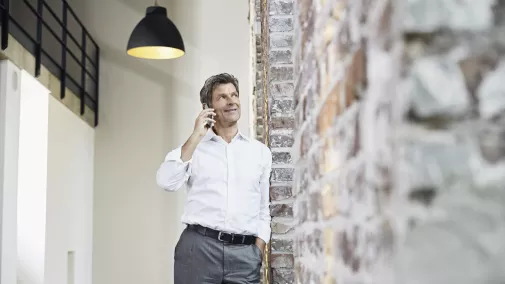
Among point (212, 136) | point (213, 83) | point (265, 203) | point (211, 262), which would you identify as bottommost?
point (211, 262)

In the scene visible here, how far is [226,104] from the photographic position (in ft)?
10.3

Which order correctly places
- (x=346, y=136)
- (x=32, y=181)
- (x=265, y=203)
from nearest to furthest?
(x=346, y=136) → (x=265, y=203) → (x=32, y=181)

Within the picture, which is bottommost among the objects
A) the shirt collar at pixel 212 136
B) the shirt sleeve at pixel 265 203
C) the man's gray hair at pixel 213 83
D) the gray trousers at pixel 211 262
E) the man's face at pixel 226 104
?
the gray trousers at pixel 211 262

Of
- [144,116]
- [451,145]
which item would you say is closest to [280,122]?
[451,145]

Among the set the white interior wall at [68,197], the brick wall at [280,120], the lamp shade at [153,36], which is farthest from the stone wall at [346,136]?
the white interior wall at [68,197]

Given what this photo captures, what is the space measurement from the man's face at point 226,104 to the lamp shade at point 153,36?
6.85 feet

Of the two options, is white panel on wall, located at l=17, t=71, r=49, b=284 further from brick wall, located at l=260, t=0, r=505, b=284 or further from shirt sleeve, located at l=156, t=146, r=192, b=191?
brick wall, located at l=260, t=0, r=505, b=284

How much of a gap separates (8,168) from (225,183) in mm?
1661

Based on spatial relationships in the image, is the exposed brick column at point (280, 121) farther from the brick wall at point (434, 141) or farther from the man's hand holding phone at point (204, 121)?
the brick wall at point (434, 141)

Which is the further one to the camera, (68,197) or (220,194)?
(68,197)

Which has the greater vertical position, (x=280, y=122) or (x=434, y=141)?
(x=280, y=122)

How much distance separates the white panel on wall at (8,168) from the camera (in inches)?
157

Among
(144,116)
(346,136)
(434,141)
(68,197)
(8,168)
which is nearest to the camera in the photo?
(434,141)

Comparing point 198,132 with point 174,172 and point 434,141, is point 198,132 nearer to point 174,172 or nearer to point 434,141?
point 174,172
